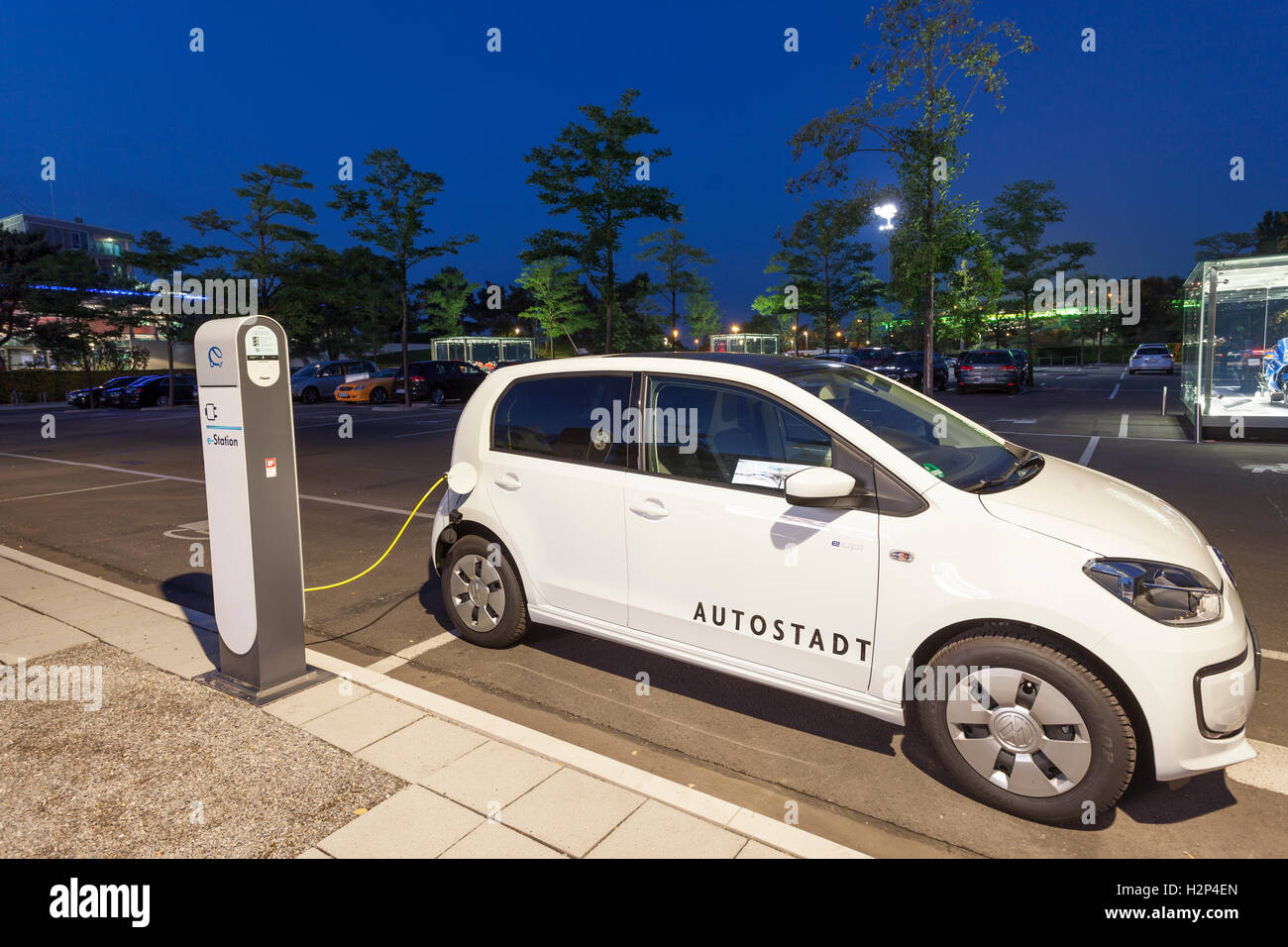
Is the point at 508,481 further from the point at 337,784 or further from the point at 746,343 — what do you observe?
the point at 746,343

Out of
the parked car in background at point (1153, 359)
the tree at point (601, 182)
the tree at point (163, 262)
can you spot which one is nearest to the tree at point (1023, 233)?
the parked car in background at point (1153, 359)

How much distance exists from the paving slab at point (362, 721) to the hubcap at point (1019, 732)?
2.56 meters

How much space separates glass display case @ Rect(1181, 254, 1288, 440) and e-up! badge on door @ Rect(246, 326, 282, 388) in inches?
626

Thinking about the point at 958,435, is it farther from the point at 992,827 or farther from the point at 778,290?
the point at 778,290

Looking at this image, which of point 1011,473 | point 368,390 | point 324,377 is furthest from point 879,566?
point 324,377

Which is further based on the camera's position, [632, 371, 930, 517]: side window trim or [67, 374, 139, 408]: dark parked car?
[67, 374, 139, 408]: dark parked car

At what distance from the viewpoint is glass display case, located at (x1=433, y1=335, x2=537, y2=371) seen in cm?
4075

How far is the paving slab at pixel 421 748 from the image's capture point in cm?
332

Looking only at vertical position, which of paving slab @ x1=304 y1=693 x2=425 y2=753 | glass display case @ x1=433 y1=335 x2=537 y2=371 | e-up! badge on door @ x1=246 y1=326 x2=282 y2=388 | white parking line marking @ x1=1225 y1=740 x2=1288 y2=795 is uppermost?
glass display case @ x1=433 y1=335 x2=537 y2=371

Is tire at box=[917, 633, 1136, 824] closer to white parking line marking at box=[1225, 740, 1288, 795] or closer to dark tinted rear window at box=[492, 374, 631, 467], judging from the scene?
white parking line marking at box=[1225, 740, 1288, 795]

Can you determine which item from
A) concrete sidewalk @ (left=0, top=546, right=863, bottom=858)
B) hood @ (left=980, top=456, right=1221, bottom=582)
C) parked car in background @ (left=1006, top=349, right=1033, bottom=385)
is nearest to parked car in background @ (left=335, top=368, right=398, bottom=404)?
parked car in background @ (left=1006, top=349, right=1033, bottom=385)

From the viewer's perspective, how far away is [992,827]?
9.68ft

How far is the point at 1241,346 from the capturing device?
1479cm

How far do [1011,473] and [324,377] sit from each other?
34.0 meters
